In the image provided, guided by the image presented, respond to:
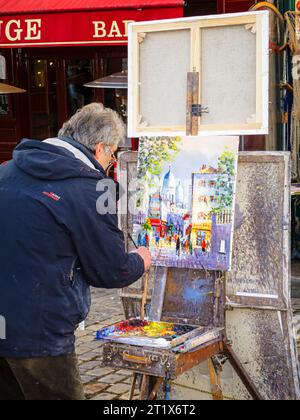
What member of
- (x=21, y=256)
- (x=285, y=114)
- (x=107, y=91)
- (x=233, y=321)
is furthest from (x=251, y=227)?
(x=107, y=91)

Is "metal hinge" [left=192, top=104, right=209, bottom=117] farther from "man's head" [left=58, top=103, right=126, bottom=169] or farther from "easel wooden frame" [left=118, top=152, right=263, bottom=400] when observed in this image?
"man's head" [left=58, top=103, right=126, bottom=169]

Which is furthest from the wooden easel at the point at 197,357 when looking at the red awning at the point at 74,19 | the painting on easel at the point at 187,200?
the red awning at the point at 74,19

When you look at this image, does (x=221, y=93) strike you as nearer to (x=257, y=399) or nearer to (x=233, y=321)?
(x=233, y=321)

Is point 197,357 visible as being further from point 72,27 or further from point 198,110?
point 72,27

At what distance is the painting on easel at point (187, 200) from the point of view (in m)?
3.19

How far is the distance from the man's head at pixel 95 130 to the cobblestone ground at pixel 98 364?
5.82ft

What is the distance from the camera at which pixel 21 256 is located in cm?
240

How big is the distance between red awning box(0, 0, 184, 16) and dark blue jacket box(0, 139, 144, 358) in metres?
3.88

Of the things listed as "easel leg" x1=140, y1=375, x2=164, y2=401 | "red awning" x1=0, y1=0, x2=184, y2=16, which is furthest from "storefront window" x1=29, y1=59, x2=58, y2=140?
"easel leg" x1=140, y1=375, x2=164, y2=401

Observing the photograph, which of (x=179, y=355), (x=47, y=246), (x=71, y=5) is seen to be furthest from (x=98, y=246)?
(x=71, y=5)

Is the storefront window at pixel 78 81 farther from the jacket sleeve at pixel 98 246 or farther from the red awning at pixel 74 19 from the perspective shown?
the jacket sleeve at pixel 98 246

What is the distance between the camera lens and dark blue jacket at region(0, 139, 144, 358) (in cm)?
239

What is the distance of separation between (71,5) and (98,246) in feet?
14.8
